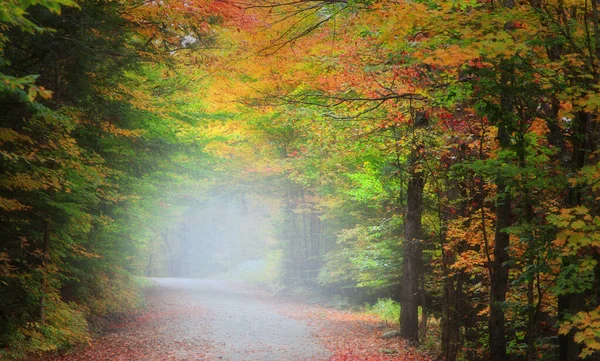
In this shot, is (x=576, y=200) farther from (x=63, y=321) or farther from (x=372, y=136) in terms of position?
(x=63, y=321)

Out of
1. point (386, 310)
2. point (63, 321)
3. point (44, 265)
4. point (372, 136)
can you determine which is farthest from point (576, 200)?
point (386, 310)

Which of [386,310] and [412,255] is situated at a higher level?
[412,255]

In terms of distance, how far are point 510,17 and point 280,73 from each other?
11653mm

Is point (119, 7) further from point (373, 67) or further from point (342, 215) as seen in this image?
point (342, 215)

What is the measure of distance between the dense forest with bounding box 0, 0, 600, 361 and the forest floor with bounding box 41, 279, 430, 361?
97 centimetres

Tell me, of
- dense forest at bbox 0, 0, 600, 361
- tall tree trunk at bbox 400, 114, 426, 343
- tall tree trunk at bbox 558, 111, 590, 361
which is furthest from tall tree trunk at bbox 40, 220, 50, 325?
tall tree trunk at bbox 558, 111, 590, 361

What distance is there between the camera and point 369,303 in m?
22.4

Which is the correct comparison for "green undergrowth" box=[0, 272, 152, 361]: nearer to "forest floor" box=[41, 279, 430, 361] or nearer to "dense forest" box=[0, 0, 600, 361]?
"dense forest" box=[0, 0, 600, 361]

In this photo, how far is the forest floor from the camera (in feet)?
38.5

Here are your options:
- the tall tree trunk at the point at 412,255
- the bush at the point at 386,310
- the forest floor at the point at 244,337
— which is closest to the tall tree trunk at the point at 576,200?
the forest floor at the point at 244,337

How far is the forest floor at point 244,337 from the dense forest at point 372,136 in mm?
974

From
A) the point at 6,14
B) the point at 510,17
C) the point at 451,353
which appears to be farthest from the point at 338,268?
the point at 6,14

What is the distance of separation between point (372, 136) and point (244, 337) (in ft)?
23.3

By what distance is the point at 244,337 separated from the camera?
14469 mm
